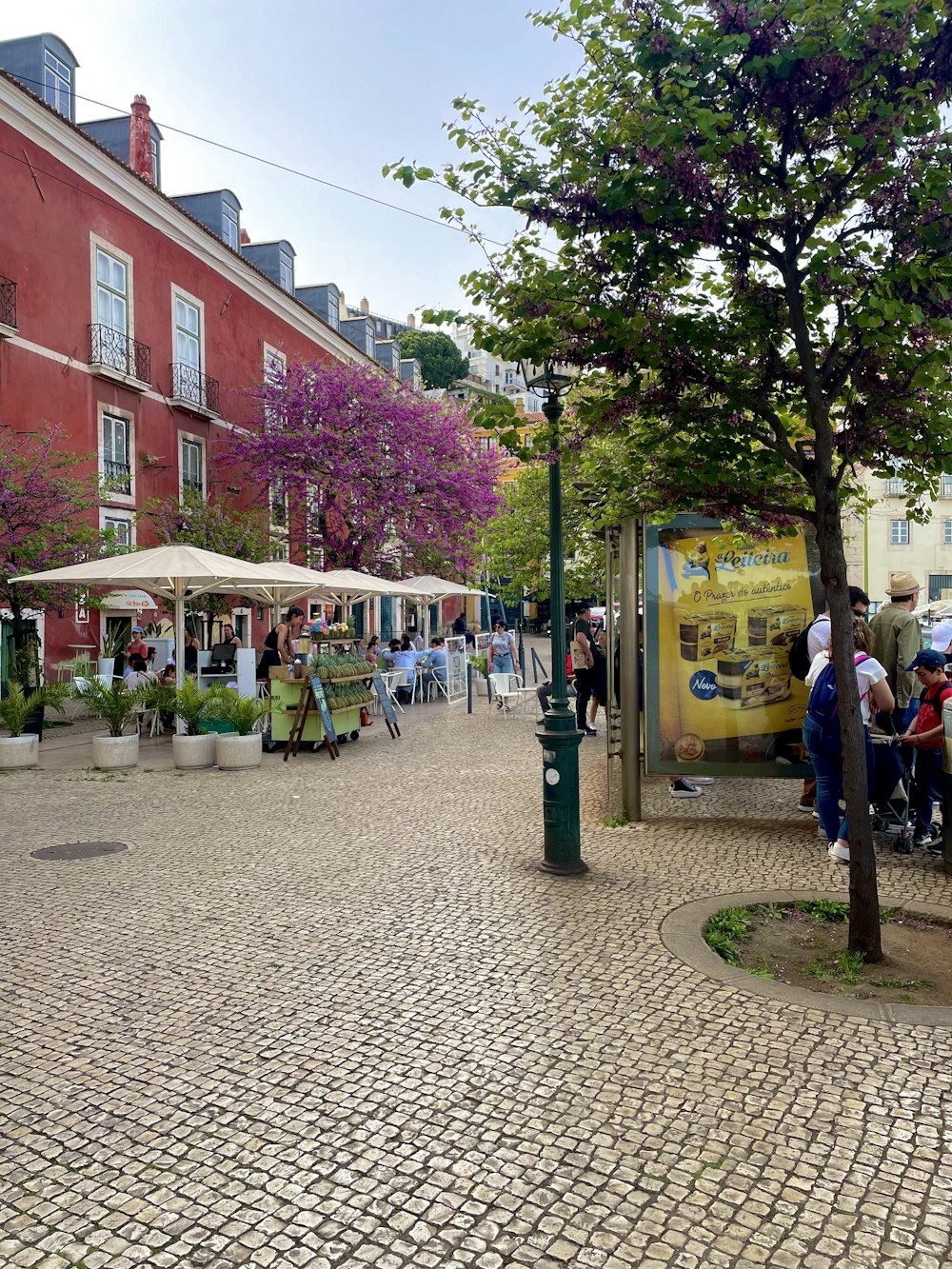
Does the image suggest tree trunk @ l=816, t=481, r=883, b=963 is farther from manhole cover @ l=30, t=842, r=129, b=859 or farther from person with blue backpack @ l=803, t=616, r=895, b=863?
manhole cover @ l=30, t=842, r=129, b=859

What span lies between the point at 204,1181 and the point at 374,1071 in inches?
32.4

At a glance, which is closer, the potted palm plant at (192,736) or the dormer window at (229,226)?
the potted palm plant at (192,736)

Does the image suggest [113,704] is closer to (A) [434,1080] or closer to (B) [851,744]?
(A) [434,1080]

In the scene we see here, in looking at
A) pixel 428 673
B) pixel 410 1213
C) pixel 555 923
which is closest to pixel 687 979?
pixel 555 923

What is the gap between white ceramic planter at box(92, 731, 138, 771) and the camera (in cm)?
1094

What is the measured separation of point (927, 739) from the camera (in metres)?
6.53

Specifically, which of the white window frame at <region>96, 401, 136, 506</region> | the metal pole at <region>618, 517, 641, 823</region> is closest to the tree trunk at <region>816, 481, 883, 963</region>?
the metal pole at <region>618, 517, 641, 823</region>

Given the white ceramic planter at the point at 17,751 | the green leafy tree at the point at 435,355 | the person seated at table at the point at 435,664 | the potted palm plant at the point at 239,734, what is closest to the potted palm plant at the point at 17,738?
the white ceramic planter at the point at 17,751

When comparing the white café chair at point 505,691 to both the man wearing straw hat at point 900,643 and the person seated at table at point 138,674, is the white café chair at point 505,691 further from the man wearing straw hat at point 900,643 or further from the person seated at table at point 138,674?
the man wearing straw hat at point 900,643

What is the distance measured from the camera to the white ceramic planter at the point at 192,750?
11.1 meters

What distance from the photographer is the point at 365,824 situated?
312 inches

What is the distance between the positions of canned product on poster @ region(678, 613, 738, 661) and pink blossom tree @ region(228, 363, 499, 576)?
55.0ft

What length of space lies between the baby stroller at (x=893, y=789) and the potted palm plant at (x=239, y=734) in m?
7.07

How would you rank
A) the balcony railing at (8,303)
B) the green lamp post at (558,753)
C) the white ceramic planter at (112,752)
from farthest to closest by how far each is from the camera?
the balcony railing at (8,303)
the white ceramic planter at (112,752)
the green lamp post at (558,753)
